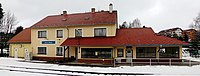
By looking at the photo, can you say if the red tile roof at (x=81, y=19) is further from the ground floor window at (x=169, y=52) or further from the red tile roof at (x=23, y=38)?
the ground floor window at (x=169, y=52)

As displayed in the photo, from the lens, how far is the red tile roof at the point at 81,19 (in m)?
28.7

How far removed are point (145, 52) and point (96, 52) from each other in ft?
18.3

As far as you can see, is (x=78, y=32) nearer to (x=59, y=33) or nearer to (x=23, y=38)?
(x=59, y=33)

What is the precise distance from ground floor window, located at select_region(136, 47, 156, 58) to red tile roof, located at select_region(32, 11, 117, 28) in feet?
14.6

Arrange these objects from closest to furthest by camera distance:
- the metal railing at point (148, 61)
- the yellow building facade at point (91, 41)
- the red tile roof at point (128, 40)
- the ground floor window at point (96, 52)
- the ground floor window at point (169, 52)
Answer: the metal railing at point (148, 61) → the red tile roof at point (128, 40) → the ground floor window at point (169, 52) → the yellow building facade at point (91, 41) → the ground floor window at point (96, 52)

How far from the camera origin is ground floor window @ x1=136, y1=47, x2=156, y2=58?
2583cm

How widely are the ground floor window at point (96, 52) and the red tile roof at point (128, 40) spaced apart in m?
0.87

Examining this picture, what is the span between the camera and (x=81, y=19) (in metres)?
31.0

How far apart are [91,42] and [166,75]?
12035mm

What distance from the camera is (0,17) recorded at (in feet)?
153

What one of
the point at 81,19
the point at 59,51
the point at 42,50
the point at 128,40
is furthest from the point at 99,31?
the point at 42,50

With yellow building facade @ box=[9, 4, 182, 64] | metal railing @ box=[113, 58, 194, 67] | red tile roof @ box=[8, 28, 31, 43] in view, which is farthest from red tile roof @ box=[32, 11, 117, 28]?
metal railing @ box=[113, 58, 194, 67]

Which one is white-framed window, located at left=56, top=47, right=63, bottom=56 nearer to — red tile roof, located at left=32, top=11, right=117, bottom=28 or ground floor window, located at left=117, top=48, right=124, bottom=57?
red tile roof, located at left=32, top=11, right=117, bottom=28

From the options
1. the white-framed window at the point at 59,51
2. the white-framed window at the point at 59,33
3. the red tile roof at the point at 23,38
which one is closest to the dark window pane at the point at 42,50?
the white-framed window at the point at 59,51
